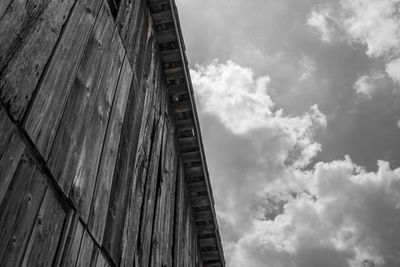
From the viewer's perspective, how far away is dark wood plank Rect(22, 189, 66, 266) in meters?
1.75

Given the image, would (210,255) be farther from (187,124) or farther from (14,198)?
(14,198)

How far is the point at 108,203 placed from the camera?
112 inches

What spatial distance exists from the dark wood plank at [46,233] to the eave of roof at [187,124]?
3.89 metres

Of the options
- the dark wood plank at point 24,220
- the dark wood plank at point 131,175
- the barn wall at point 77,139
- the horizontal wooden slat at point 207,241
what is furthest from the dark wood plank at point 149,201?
the horizontal wooden slat at point 207,241

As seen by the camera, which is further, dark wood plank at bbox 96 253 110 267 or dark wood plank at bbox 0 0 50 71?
dark wood plank at bbox 96 253 110 267

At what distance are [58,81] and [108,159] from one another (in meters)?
0.94

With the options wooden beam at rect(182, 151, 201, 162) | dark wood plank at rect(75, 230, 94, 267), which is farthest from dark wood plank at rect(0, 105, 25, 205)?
wooden beam at rect(182, 151, 201, 162)

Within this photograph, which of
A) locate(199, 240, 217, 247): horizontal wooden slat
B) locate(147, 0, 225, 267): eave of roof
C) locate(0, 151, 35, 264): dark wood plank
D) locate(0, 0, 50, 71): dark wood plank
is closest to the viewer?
locate(0, 151, 35, 264): dark wood plank

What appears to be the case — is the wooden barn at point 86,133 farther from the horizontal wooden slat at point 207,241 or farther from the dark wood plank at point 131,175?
the horizontal wooden slat at point 207,241

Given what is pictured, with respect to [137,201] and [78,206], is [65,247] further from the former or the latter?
[137,201]

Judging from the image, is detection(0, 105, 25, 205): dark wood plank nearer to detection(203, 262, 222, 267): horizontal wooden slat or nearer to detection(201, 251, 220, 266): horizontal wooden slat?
detection(201, 251, 220, 266): horizontal wooden slat

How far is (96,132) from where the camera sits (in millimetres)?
2773

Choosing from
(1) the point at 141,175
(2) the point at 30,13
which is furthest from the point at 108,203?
(2) the point at 30,13

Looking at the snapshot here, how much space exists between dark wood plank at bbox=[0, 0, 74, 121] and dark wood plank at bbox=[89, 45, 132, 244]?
101 centimetres
